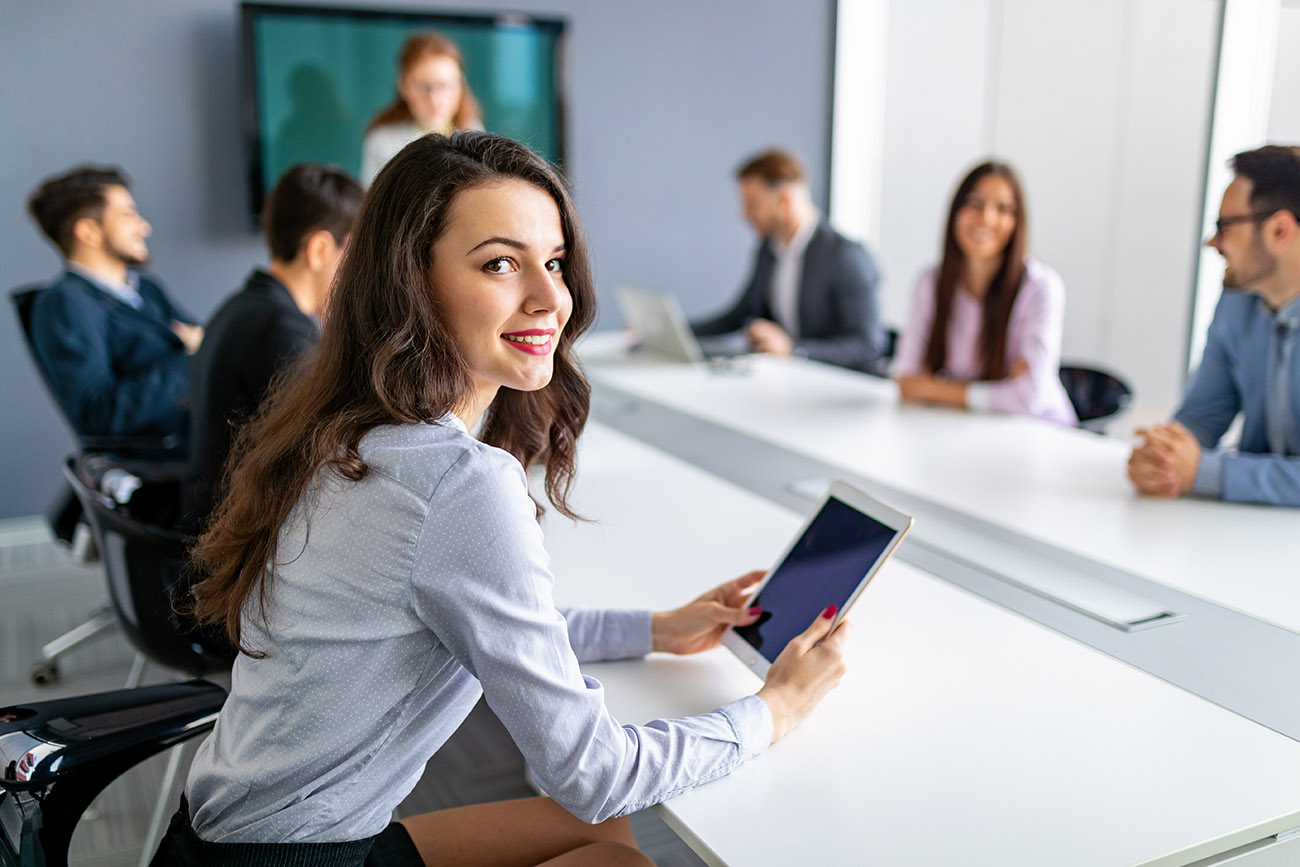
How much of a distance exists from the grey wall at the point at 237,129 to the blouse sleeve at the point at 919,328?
7.14ft

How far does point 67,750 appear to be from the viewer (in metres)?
1.32

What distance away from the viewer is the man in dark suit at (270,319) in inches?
88.4

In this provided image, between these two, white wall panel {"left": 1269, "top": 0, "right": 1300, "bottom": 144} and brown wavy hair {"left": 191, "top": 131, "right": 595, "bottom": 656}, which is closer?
brown wavy hair {"left": 191, "top": 131, "right": 595, "bottom": 656}

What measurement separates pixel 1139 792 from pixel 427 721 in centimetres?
77

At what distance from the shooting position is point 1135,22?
16.2 ft

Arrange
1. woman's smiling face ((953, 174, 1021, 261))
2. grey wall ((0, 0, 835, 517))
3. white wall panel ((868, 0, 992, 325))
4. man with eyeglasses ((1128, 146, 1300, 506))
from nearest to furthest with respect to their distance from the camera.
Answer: man with eyeglasses ((1128, 146, 1300, 506))
woman's smiling face ((953, 174, 1021, 261))
grey wall ((0, 0, 835, 517))
white wall panel ((868, 0, 992, 325))

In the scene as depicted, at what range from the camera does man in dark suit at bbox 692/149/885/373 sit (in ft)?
13.9

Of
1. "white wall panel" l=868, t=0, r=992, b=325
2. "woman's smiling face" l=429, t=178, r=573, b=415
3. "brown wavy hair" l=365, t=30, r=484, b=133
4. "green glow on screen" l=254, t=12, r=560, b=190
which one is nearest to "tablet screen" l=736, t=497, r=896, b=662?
"woman's smiling face" l=429, t=178, r=573, b=415

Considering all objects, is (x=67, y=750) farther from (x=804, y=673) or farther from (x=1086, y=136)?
(x=1086, y=136)

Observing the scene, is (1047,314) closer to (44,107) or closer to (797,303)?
(797,303)

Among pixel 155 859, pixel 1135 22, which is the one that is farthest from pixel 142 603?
pixel 1135 22

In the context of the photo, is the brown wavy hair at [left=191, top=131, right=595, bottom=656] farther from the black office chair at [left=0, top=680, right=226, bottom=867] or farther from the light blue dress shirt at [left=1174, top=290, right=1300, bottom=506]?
the light blue dress shirt at [left=1174, top=290, right=1300, bottom=506]

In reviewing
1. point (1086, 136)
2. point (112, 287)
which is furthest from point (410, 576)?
point (1086, 136)

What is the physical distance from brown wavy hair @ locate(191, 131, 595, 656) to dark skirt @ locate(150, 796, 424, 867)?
205 millimetres
